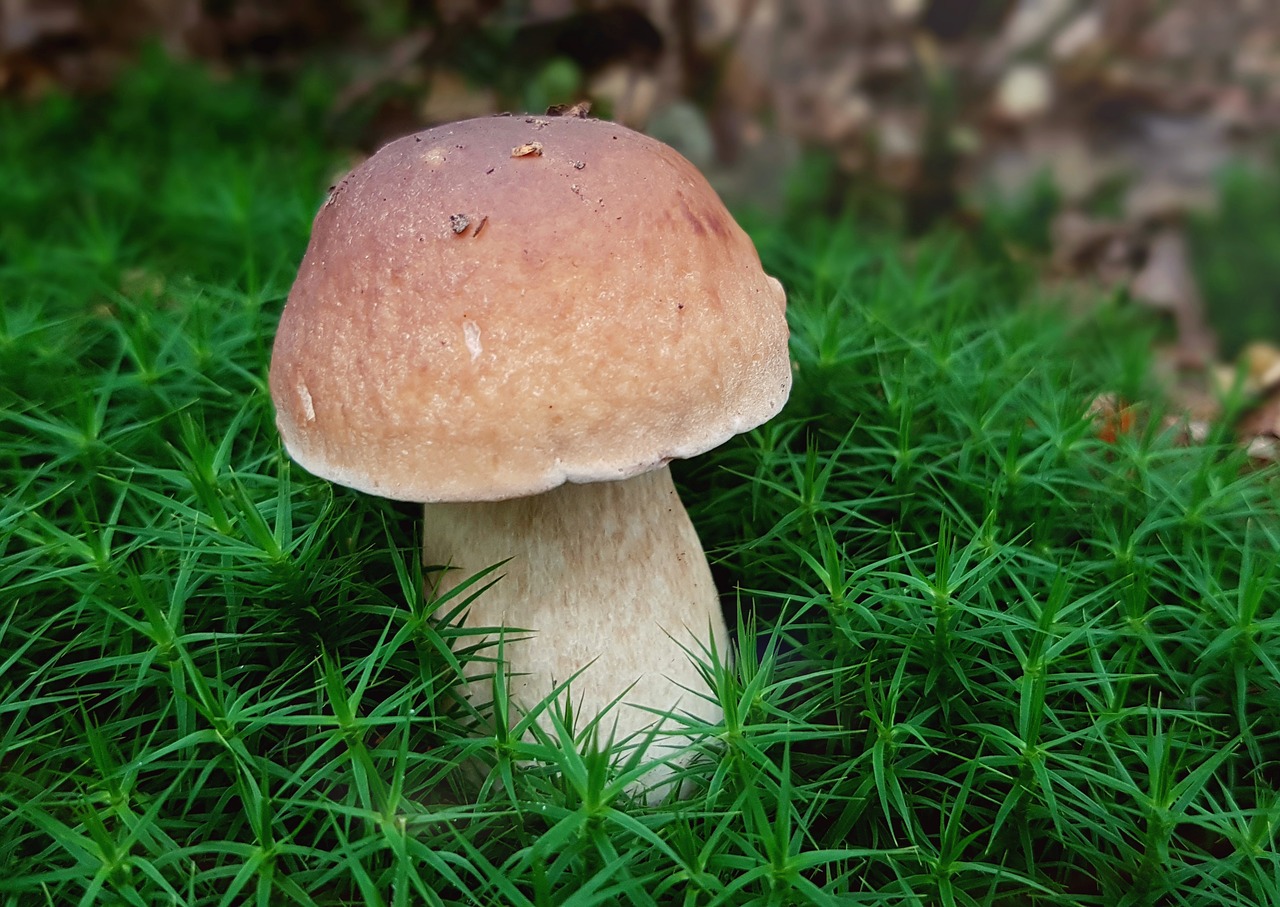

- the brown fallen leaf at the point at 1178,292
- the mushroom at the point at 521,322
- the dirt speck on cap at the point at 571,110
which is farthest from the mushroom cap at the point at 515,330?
the brown fallen leaf at the point at 1178,292

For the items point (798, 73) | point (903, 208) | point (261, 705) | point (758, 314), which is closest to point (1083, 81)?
point (903, 208)

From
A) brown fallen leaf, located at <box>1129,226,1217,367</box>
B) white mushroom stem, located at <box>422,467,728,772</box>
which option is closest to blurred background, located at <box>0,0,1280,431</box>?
brown fallen leaf, located at <box>1129,226,1217,367</box>

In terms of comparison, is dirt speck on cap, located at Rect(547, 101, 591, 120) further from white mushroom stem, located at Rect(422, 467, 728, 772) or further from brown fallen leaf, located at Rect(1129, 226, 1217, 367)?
brown fallen leaf, located at Rect(1129, 226, 1217, 367)

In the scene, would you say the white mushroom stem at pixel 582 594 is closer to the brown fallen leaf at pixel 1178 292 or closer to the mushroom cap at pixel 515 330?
the mushroom cap at pixel 515 330

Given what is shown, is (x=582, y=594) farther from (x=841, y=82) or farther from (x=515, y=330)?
(x=841, y=82)

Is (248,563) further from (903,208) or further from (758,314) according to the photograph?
(903,208)

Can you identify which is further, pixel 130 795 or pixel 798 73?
pixel 798 73

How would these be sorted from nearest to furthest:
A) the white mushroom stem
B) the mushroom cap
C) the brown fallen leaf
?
the mushroom cap
the white mushroom stem
the brown fallen leaf
